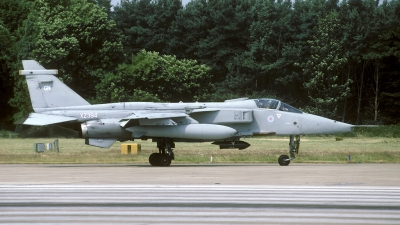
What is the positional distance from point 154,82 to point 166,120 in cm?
3482

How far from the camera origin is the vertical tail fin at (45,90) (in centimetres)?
2438

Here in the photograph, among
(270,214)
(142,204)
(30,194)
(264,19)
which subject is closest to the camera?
(270,214)

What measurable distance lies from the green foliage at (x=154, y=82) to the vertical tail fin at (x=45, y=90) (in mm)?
30011

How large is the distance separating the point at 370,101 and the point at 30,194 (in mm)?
51532

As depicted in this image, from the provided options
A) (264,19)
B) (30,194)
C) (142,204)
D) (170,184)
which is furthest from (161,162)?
(264,19)

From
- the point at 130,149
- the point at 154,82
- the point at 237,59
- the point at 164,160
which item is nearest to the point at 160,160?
the point at 164,160

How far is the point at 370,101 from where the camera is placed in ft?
203

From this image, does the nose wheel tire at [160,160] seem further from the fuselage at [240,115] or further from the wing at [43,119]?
the wing at [43,119]

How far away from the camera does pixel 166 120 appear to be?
2380 centimetres

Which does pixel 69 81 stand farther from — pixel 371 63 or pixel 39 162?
pixel 39 162

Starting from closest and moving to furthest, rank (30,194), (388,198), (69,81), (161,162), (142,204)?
(142,204) → (388,198) → (30,194) → (161,162) → (69,81)

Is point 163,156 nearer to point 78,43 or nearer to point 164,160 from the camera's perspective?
point 164,160

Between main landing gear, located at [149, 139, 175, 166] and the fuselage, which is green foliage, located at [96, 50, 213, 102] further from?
the fuselage

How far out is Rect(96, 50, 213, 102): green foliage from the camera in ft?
185
